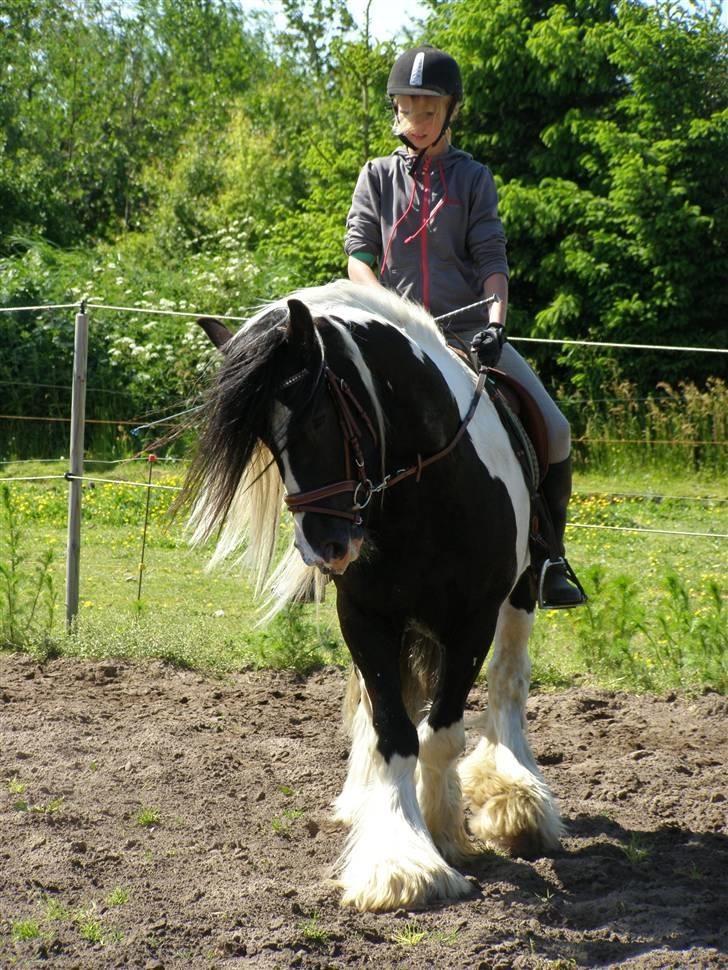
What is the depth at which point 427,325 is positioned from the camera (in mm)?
3889

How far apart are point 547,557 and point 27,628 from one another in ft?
11.7

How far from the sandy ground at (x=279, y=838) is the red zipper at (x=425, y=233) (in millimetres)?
2031

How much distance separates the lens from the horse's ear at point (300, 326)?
10.00 ft

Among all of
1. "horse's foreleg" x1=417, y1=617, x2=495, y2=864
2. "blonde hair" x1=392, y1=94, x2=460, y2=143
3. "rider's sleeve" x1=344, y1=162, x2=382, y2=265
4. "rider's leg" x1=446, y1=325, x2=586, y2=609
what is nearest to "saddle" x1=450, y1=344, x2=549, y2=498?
"rider's leg" x1=446, y1=325, x2=586, y2=609

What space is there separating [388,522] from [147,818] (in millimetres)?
1561

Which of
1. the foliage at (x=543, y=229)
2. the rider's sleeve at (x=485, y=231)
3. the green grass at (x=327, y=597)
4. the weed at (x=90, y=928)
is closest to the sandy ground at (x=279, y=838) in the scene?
the weed at (x=90, y=928)

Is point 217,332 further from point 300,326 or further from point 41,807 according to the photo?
point 41,807

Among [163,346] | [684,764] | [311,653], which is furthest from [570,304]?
[684,764]

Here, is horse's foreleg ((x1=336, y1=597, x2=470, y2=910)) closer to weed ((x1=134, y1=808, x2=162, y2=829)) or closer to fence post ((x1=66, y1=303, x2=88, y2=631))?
weed ((x1=134, y1=808, x2=162, y2=829))

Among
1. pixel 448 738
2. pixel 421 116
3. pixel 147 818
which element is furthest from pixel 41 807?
pixel 421 116

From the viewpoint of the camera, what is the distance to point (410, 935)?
10.7 ft

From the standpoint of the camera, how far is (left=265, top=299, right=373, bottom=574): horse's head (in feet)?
10.2

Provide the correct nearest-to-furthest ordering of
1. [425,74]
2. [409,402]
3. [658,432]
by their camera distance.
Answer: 1. [409,402]
2. [425,74]
3. [658,432]

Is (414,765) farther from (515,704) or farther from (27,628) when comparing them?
(27,628)
